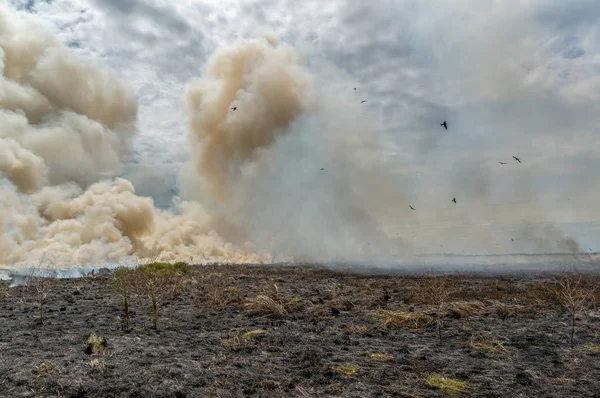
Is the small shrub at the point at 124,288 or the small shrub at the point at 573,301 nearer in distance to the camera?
the small shrub at the point at 573,301

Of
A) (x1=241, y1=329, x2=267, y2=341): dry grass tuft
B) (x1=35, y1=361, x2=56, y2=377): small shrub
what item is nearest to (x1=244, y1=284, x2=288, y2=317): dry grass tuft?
(x1=241, y1=329, x2=267, y2=341): dry grass tuft

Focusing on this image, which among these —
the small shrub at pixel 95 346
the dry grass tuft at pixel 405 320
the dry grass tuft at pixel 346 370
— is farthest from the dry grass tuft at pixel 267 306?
the dry grass tuft at pixel 346 370

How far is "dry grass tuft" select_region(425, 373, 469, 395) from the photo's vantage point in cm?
667

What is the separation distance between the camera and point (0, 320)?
1248 centimetres

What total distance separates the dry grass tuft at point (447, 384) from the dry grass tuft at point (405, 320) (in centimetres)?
460

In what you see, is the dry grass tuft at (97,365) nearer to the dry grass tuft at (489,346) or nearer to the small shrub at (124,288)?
the small shrub at (124,288)

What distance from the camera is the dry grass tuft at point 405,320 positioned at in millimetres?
11857

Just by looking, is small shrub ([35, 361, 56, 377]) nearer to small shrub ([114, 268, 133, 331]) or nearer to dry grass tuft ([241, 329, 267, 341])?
small shrub ([114, 268, 133, 331])

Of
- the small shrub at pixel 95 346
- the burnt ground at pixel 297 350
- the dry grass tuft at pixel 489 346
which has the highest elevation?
the small shrub at pixel 95 346

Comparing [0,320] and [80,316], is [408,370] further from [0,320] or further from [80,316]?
[0,320]

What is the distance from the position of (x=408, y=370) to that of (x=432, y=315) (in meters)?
5.98

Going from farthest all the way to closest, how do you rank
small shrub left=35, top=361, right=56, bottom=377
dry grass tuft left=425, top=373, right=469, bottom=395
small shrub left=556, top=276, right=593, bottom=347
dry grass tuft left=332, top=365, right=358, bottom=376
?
small shrub left=556, top=276, right=593, bottom=347 < dry grass tuft left=332, top=365, right=358, bottom=376 < small shrub left=35, top=361, right=56, bottom=377 < dry grass tuft left=425, top=373, right=469, bottom=395

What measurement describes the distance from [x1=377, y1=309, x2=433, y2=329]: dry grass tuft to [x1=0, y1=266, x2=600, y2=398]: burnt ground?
4cm

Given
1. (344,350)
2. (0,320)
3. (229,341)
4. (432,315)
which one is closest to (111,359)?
(229,341)
